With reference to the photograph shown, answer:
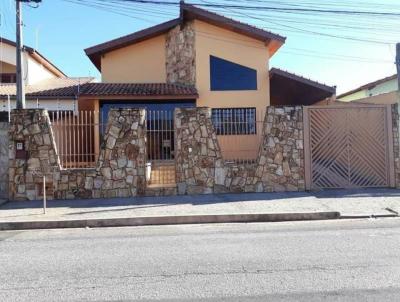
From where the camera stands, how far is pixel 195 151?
513 inches

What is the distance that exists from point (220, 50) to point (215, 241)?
13495mm

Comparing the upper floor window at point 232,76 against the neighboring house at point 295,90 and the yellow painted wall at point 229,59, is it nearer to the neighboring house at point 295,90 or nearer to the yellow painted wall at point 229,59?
the yellow painted wall at point 229,59

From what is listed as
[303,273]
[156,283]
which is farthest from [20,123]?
[303,273]

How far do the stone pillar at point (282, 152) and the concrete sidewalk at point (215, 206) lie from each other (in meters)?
0.54

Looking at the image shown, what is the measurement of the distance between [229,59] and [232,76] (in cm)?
74

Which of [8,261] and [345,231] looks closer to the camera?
[8,261]

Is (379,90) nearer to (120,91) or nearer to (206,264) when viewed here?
(120,91)

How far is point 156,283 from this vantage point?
523cm

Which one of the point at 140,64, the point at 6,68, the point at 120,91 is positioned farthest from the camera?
the point at 6,68

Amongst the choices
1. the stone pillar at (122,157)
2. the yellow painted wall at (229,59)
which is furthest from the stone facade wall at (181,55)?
the stone pillar at (122,157)

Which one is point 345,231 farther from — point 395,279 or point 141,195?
point 141,195

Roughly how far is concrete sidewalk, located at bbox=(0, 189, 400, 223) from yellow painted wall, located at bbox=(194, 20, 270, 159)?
7602mm

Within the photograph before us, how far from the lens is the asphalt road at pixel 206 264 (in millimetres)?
4859

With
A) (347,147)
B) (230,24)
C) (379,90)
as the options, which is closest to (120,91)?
(230,24)
